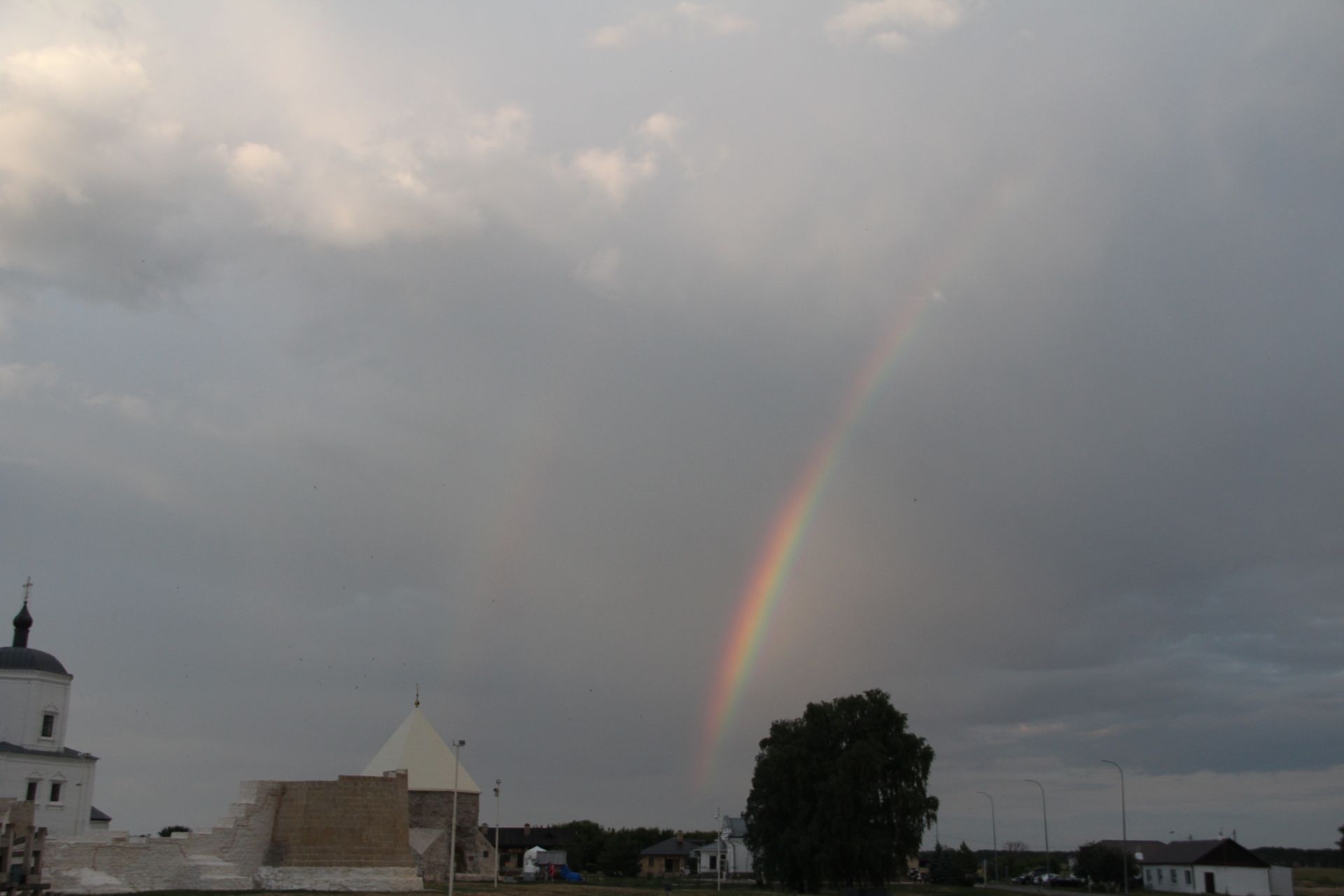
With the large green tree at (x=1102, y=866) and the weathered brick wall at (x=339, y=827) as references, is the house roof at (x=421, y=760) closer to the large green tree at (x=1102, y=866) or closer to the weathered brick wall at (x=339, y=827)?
the weathered brick wall at (x=339, y=827)

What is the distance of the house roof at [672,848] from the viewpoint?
431ft

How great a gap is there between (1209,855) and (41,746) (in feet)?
275

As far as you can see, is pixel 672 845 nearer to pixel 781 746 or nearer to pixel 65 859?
pixel 781 746

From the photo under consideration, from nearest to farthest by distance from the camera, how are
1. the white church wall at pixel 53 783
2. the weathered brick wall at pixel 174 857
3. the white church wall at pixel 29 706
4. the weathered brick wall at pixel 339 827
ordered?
1. the weathered brick wall at pixel 174 857
2. the weathered brick wall at pixel 339 827
3. the white church wall at pixel 53 783
4. the white church wall at pixel 29 706

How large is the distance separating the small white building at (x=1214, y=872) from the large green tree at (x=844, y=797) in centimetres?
3759

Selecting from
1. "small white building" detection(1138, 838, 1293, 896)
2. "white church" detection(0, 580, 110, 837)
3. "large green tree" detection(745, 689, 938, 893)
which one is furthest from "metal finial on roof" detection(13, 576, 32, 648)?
"small white building" detection(1138, 838, 1293, 896)

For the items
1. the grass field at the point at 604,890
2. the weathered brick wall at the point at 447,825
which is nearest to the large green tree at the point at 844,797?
the grass field at the point at 604,890

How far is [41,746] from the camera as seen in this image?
225 feet

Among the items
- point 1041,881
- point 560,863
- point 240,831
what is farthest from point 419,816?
point 1041,881

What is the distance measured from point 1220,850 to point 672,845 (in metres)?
63.0

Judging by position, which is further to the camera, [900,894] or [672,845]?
[672,845]

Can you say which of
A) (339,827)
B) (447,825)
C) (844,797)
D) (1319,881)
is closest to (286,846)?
(339,827)

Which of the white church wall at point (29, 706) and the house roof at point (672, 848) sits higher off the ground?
the white church wall at point (29, 706)

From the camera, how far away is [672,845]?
135 m
